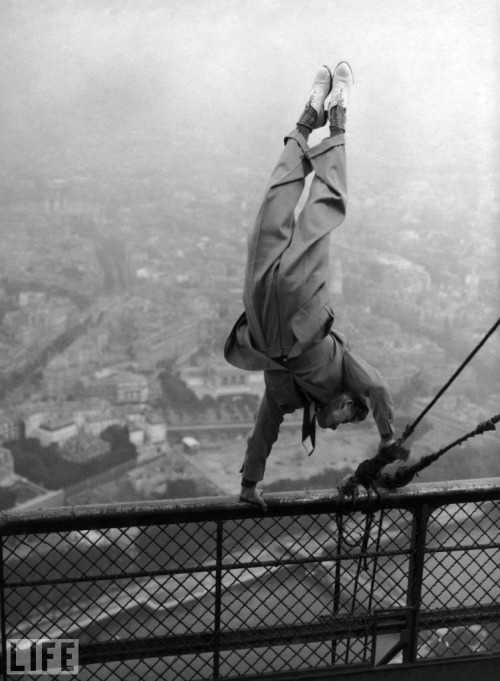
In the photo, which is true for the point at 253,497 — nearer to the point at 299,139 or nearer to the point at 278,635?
the point at 278,635

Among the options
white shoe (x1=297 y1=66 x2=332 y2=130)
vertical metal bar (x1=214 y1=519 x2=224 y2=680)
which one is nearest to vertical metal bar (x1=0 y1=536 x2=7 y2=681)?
vertical metal bar (x1=214 y1=519 x2=224 y2=680)

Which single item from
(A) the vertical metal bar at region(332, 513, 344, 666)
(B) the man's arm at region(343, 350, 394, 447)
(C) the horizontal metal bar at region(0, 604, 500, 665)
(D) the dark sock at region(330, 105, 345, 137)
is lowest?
(C) the horizontal metal bar at region(0, 604, 500, 665)

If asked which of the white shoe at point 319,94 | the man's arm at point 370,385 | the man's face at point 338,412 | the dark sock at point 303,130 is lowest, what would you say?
the man's face at point 338,412

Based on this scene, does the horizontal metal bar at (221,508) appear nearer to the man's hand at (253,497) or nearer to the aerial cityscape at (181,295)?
the man's hand at (253,497)

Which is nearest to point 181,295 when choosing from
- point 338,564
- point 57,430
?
point 57,430

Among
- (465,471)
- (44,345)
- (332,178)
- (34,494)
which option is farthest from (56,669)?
(44,345)

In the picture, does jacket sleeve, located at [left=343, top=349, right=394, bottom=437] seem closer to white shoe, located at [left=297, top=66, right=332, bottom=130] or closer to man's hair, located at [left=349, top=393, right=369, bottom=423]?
man's hair, located at [left=349, top=393, right=369, bottom=423]

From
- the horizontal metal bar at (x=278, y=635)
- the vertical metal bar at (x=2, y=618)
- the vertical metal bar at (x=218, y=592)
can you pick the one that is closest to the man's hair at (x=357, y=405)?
the vertical metal bar at (x=218, y=592)
